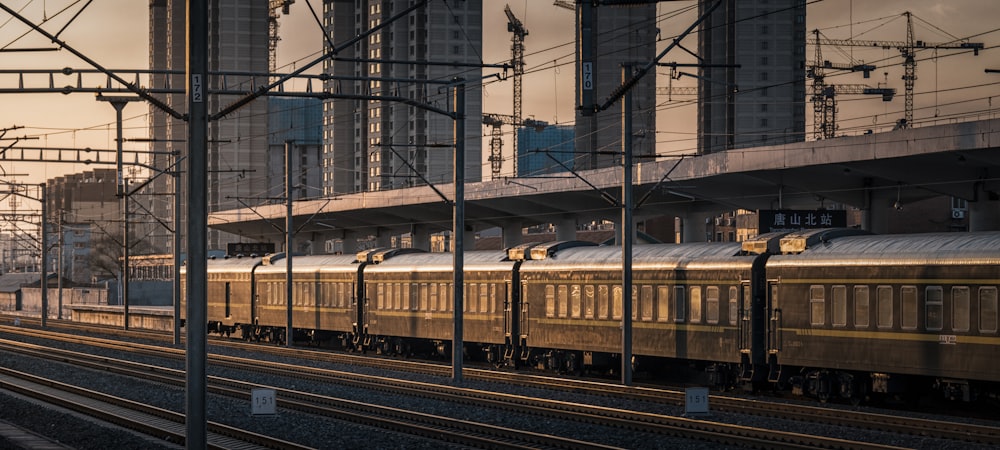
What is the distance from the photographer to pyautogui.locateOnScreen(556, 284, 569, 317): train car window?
36.3 m

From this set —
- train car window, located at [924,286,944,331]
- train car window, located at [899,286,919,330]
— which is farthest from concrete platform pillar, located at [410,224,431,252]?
train car window, located at [924,286,944,331]

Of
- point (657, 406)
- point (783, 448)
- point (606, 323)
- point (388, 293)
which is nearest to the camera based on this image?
point (783, 448)

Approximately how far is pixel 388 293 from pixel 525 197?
13.9 meters

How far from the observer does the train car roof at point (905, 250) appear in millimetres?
23875

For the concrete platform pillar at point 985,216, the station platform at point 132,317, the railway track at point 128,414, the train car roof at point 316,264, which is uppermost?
the concrete platform pillar at point 985,216

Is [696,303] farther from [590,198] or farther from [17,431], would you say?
[590,198]

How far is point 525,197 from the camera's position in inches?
2345

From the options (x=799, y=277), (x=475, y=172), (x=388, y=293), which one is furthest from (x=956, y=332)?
(x=475, y=172)

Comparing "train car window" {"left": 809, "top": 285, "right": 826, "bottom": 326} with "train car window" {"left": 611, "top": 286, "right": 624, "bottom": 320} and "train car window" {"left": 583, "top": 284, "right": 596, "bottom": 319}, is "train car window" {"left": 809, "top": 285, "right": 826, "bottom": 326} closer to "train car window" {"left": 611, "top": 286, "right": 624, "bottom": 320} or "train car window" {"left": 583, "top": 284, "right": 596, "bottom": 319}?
"train car window" {"left": 611, "top": 286, "right": 624, "bottom": 320}

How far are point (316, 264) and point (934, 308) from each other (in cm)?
3361

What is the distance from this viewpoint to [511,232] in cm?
6994

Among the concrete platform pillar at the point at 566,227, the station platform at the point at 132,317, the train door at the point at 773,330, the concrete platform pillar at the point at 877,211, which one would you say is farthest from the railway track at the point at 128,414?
the station platform at the point at 132,317

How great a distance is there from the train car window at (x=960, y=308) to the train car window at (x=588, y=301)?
12292 millimetres

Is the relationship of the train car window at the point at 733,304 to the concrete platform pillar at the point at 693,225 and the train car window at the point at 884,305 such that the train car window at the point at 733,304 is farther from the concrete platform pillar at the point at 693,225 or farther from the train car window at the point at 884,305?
the concrete platform pillar at the point at 693,225
